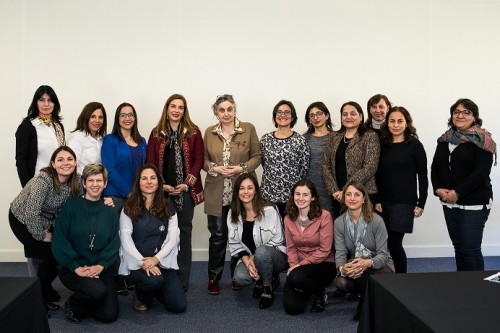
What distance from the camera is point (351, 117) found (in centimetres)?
355

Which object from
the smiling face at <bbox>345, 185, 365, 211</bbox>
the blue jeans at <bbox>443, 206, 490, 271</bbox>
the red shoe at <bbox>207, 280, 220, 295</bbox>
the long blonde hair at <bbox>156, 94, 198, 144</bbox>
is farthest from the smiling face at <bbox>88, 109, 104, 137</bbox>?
the blue jeans at <bbox>443, 206, 490, 271</bbox>

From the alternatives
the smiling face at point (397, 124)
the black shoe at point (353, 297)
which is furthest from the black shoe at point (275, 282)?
the smiling face at point (397, 124)

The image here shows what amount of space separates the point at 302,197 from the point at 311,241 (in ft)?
1.02

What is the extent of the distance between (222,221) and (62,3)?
2.72 m

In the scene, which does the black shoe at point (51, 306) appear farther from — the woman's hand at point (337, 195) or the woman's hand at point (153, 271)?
the woman's hand at point (337, 195)

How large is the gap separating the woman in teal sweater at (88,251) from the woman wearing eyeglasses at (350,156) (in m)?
1.60

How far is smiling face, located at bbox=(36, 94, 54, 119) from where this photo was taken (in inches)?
140

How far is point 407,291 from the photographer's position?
75.5 inches

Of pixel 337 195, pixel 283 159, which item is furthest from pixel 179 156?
pixel 337 195

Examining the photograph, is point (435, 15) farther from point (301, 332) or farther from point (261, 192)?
point (301, 332)

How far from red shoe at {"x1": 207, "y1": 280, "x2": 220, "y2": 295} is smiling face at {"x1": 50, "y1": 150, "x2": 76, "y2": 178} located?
1359mm

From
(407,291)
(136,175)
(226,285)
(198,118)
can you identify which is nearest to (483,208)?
(407,291)

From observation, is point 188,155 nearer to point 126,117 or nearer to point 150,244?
point 126,117

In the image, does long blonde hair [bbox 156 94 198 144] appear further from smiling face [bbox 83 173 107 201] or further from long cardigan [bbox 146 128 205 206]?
smiling face [bbox 83 173 107 201]
